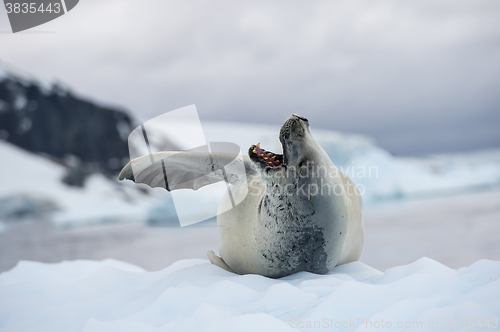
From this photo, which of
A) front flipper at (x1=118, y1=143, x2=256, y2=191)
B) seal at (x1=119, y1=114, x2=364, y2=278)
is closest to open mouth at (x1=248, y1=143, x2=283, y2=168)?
seal at (x1=119, y1=114, x2=364, y2=278)

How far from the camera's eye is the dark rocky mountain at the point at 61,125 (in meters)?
26.9

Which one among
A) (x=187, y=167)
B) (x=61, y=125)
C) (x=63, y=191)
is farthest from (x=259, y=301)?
(x=61, y=125)

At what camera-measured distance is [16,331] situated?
1479 millimetres

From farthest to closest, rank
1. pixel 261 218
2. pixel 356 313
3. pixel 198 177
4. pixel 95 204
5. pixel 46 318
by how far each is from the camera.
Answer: pixel 95 204 → pixel 198 177 → pixel 261 218 → pixel 46 318 → pixel 356 313

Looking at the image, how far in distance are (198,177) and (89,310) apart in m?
0.97

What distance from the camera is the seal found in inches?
65.7

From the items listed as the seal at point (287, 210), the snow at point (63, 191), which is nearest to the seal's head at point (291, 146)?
the seal at point (287, 210)

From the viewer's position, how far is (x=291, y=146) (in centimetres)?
165

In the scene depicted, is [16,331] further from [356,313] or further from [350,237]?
[350,237]

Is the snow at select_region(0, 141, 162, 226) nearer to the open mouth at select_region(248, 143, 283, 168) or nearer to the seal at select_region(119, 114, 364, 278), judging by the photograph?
the seal at select_region(119, 114, 364, 278)

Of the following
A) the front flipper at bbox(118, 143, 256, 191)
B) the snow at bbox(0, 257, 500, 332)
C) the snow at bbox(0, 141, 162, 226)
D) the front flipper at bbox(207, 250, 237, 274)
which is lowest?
the snow at bbox(0, 141, 162, 226)

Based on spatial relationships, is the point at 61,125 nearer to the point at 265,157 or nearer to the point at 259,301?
the point at 265,157

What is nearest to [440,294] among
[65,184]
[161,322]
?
[161,322]

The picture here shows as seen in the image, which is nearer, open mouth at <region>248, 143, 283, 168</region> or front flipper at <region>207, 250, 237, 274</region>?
open mouth at <region>248, 143, 283, 168</region>
